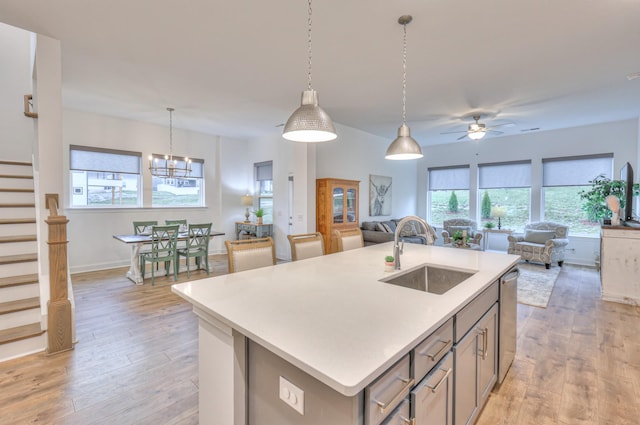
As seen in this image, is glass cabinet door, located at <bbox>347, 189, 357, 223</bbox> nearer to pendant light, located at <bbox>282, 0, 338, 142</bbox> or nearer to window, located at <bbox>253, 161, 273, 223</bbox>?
window, located at <bbox>253, 161, 273, 223</bbox>

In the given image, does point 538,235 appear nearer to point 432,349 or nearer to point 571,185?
point 571,185

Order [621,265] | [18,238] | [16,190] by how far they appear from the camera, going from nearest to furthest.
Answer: [18,238]
[16,190]
[621,265]

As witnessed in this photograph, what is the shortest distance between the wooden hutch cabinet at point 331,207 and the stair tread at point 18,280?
407cm

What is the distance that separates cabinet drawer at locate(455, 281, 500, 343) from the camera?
1.46 meters

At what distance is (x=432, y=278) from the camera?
226 cm

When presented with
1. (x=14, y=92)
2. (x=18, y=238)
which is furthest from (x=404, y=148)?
(x=14, y=92)

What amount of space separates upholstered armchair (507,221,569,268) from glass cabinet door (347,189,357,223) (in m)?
3.44

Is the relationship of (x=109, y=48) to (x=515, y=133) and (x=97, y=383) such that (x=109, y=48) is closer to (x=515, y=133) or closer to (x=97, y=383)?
(x=97, y=383)

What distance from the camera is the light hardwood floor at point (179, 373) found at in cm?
191

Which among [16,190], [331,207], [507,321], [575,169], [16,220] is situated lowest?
[507,321]

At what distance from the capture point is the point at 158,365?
7.94 feet

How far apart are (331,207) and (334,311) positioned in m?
4.47

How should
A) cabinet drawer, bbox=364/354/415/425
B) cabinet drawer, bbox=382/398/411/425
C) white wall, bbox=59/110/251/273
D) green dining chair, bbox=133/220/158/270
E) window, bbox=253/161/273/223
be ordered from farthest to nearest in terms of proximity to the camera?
window, bbox=253/161/273/223 → green dining chair, bbox=133/220/158/270 → white wall, bbox=59/110/251/273 → cabinet drawer, bbox=382/398/411/425 → cabinet drawer, bbox=364/354/415/425

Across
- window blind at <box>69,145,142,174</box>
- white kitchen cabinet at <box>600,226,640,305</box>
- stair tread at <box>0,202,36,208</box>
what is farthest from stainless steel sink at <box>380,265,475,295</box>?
window blind at <box>69,145,142,174</box>
